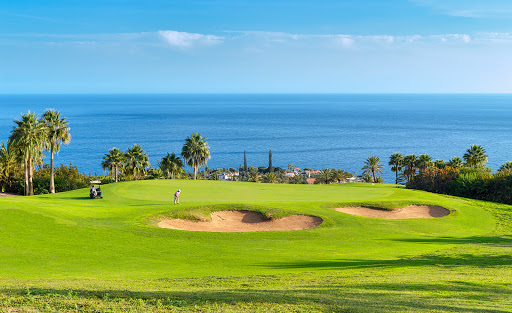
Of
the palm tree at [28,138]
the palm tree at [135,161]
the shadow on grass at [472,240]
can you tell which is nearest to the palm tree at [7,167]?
the palm tree at [28,138]

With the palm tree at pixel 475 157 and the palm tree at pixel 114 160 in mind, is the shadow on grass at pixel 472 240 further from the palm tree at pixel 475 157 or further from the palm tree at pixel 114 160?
the palm tree at pixel 475 157

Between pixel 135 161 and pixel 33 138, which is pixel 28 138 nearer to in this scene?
pixel 33 138

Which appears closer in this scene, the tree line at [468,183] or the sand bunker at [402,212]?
the sand bunker at [402,212]

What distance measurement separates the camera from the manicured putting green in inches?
659

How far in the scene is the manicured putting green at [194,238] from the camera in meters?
16.8

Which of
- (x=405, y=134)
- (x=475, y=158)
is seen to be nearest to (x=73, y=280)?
(x=475, y=158)

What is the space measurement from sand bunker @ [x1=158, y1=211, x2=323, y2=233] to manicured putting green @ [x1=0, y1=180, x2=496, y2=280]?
0.47 metres

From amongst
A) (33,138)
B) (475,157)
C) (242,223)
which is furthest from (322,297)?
(475,157)

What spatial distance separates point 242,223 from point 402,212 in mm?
11782

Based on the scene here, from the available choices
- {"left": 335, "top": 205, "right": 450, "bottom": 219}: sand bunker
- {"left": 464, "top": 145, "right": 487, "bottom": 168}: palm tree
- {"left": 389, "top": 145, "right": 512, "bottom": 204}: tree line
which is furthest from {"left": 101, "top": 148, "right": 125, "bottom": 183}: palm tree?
{"left": 464, "top": 145, "right": 487, "bottom": 168}: palm tree

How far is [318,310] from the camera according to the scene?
10273 mm

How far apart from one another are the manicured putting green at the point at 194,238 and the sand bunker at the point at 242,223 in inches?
18.6

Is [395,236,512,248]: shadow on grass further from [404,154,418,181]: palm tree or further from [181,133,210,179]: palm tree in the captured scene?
[404,154,418,181]: palm tree

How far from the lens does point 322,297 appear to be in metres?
11.4
